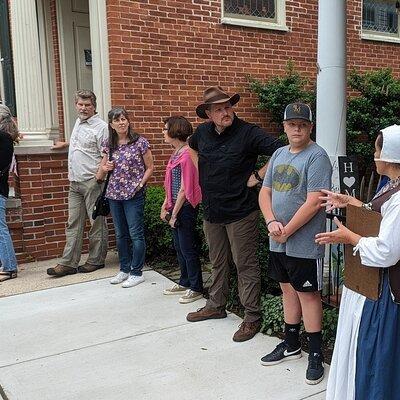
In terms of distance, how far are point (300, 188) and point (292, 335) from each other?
1.00 metres

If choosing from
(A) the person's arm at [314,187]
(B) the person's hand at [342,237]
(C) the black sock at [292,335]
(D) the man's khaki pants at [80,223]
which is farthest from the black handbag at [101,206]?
(B) the person's hand at [342,237]

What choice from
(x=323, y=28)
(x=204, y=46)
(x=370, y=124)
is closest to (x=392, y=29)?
(x=370, y=124)

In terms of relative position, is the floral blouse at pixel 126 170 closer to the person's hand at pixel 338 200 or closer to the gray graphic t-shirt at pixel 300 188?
the gray graphic t-shirt at pixel 300 188

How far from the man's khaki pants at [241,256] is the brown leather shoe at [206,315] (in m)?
0.18

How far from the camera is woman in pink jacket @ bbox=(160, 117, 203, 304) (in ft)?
13.8

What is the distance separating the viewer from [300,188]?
114 inches

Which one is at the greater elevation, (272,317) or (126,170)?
(126,170)

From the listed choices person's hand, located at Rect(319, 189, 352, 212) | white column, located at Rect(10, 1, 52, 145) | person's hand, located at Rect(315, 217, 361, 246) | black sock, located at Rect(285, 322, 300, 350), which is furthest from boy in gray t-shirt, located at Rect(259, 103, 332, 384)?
white column, located at Rect(10, 1, 52, 145)

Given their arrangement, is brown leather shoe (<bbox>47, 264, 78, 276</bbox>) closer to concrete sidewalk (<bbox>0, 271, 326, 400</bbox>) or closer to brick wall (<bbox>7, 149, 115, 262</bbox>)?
concrete sidewalk (<bbox>0, 271, 326, 400</bbox>)

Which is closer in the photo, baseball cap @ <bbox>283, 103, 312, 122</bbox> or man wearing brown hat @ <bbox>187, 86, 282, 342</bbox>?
baseball cap @ <bbox>283, 103, 312, 122</bbox>

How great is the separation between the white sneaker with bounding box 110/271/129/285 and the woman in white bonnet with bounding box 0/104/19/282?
3.64 feet

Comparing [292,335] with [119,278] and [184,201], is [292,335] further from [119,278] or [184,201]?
[119,278]

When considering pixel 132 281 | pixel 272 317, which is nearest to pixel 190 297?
pixel 132 281

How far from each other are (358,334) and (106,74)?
4.83 metres
